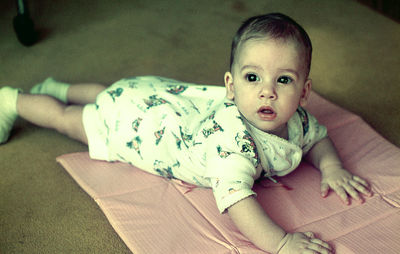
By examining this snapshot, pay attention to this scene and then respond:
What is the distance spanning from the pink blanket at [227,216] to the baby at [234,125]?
33mm

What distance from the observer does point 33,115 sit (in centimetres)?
134

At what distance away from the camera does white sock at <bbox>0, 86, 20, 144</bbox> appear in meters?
1.33

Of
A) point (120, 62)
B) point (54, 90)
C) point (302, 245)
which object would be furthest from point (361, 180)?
point (120, 62)

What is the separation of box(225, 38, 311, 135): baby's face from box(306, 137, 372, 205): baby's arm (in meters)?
0.21

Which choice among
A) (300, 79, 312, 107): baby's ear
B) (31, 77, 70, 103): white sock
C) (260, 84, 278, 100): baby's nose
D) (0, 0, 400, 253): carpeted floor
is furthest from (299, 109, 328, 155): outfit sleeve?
(31, 77, 70, 103): white sock

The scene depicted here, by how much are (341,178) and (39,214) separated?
2.42ft

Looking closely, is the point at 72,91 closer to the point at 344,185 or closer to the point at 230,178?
the point at 230,178

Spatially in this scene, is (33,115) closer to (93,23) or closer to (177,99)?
(177,99)

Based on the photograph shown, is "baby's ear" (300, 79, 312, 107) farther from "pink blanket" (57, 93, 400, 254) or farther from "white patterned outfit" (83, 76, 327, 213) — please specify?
"pink blanket" (57, 93, 400, 254)

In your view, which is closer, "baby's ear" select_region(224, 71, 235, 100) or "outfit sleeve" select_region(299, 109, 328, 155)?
"baby's ear" select_region(224, 71, 235, 100)

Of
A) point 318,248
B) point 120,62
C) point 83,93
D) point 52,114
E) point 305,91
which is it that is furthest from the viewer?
point 120,62

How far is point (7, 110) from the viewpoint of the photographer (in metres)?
1.34

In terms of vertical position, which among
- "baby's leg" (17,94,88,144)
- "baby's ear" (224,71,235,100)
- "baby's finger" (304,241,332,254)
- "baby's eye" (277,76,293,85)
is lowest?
"baby's finger" (304,241,332,254)

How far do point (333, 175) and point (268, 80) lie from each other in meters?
0.32
